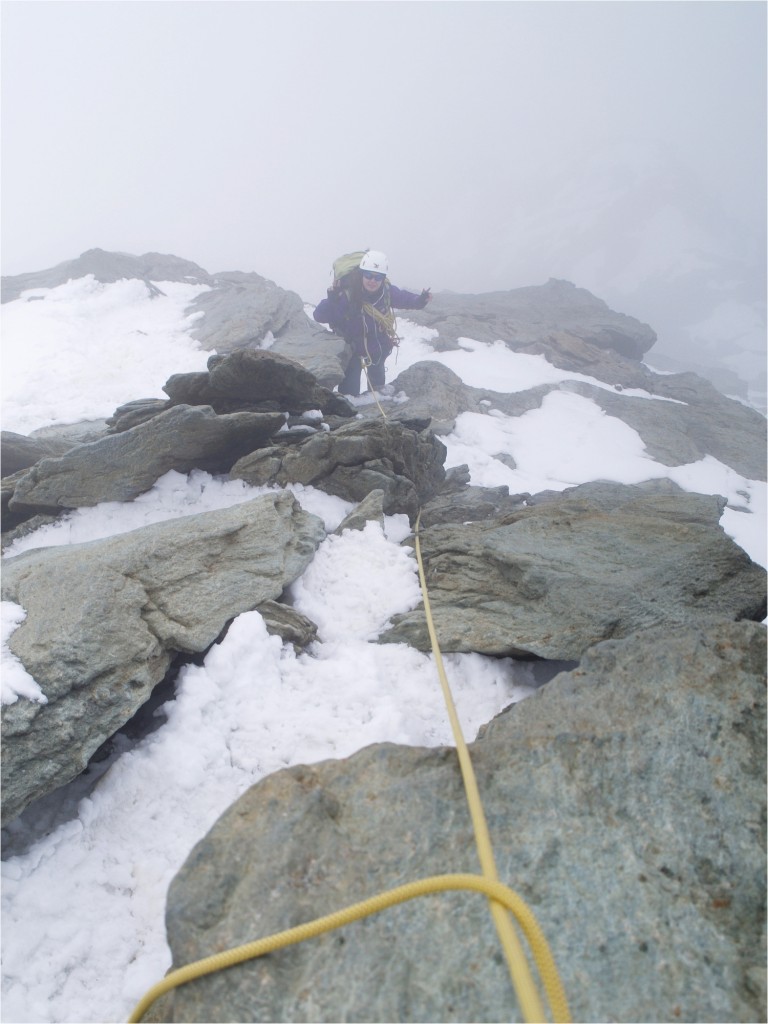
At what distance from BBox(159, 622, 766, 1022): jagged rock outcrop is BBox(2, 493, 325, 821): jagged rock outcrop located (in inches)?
70.8

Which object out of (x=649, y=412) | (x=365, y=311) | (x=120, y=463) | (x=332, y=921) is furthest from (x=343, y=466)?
(x=649, y=412)

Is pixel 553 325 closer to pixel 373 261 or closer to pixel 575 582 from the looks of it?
pixel 373 261

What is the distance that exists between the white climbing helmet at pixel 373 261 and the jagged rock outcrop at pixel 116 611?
985cm

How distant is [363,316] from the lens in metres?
14.9

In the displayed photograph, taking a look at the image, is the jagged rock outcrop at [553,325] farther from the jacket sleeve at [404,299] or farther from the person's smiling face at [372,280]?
the person's smiling face at [372,280]

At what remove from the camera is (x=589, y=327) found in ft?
98.7

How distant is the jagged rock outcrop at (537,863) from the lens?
2.05m

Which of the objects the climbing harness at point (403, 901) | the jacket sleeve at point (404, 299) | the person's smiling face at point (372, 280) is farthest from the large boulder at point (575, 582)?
the jacket sleeve at point (404, 299)

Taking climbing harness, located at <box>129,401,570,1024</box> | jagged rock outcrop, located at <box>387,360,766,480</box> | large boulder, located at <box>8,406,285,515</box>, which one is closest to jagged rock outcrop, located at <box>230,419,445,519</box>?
large boulder, located at <box>8,406,285,515</box>

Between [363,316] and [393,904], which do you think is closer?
[393,904]

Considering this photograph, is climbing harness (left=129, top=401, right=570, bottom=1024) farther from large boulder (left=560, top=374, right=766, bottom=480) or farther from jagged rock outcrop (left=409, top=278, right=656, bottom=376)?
jagged rock outcrop (left=409, top=278, right=656, bottom=376)

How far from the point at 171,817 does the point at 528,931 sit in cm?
268

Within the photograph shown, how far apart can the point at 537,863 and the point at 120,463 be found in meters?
6.93

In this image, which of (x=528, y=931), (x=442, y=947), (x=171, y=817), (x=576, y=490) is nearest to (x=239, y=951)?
(x=442, y=947)
